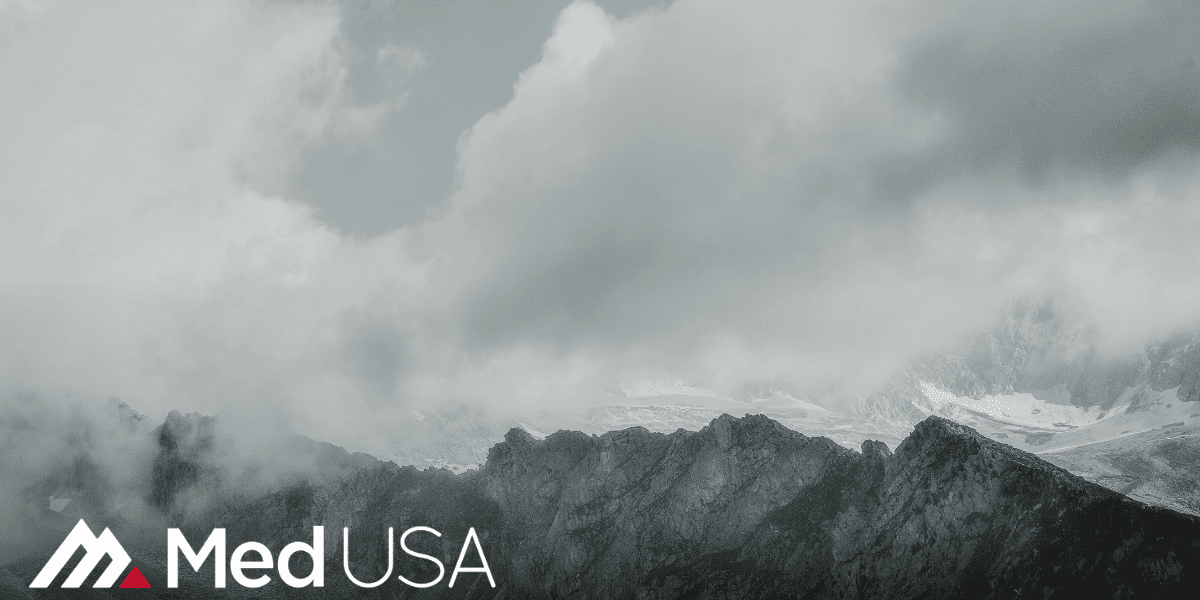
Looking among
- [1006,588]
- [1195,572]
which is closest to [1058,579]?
[1006,588]

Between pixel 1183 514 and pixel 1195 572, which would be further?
pixel 1183 514

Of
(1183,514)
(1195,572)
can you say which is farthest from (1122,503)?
(1195,572)

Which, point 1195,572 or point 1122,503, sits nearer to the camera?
point 1195,572

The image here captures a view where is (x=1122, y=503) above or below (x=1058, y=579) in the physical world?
above

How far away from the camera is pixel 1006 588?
7820 inches

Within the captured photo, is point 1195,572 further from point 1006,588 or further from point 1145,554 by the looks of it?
point 1006,588

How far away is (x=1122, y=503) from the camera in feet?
650

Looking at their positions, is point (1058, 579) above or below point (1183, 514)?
below

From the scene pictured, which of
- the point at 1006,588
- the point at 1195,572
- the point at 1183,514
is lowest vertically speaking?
the point at 1006,588

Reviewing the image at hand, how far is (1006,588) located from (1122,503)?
3028 centimetres

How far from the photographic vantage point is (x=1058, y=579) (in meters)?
194

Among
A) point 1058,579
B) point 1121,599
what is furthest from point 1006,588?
point 1121,599

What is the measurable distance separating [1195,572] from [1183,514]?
51.9ft

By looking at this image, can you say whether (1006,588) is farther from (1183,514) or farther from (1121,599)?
(1183,514)
